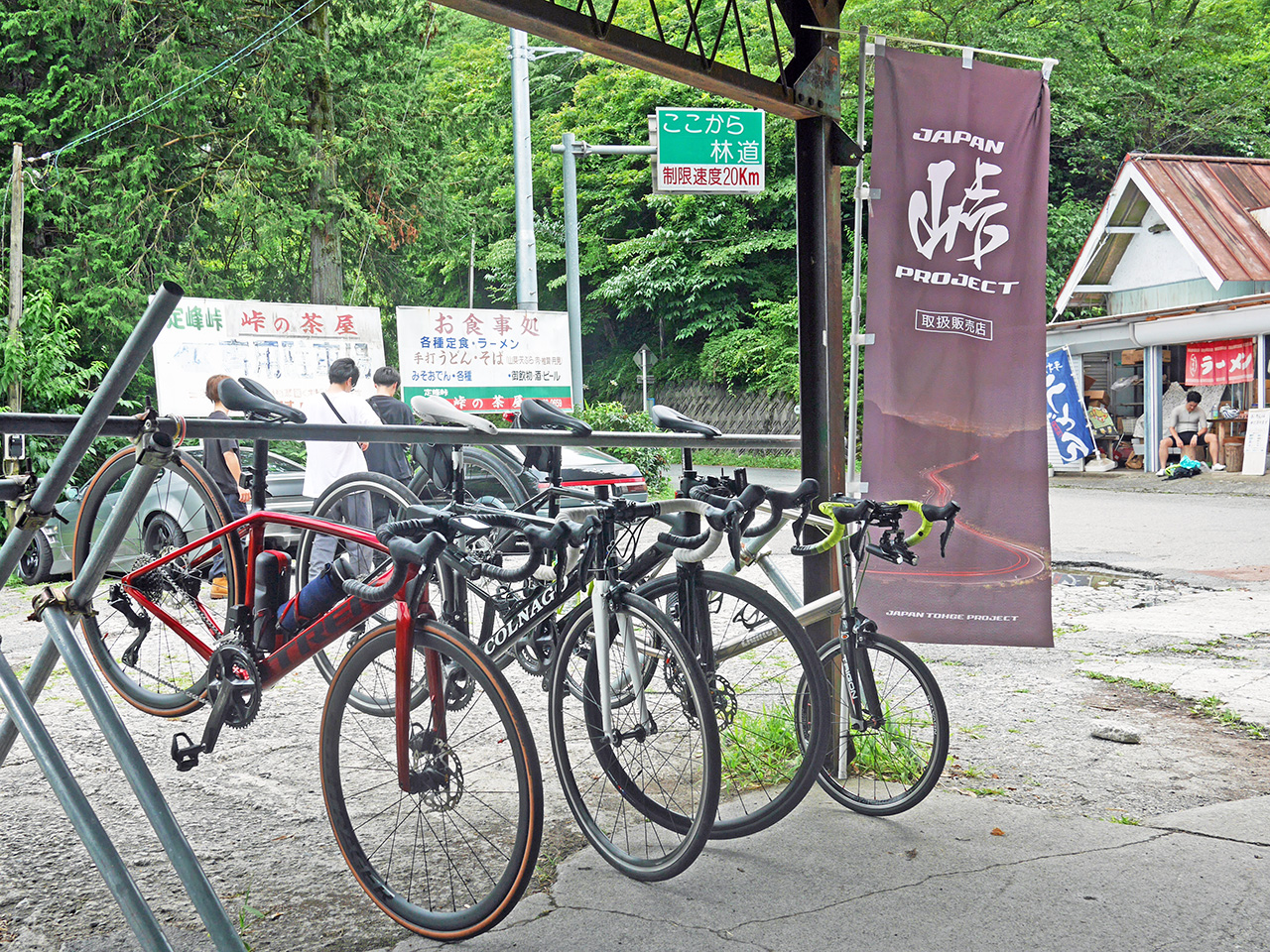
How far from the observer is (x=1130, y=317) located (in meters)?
23.5

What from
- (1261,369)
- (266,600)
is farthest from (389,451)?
(1261,369)

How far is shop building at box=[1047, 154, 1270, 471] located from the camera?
21750 mm

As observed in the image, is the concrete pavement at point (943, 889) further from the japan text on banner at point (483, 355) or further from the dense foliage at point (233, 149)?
the dense foliage at point (233, 149)

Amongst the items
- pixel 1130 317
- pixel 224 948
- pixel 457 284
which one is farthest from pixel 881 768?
pixel 457 284

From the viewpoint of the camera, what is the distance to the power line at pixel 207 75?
Result: 1666 centimetres

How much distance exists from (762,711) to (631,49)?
2.43m

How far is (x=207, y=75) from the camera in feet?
55.5

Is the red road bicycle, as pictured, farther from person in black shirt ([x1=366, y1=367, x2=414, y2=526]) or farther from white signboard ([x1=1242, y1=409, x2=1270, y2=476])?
white signboard ([x1=1242, y1=409, x2=1270, y2=476])

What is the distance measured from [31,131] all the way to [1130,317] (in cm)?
2088

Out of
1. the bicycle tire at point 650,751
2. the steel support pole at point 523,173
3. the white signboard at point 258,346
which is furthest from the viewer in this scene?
the steel support pole at point 523,173

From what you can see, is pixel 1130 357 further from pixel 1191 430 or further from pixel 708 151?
pixel 708 151

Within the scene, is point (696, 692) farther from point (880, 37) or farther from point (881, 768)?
point (880, 37)

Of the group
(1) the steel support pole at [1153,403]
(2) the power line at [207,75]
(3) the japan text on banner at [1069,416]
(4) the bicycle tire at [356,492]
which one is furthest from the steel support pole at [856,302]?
(1) the steel support pole at [1153,403]

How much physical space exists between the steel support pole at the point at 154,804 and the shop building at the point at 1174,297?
22712 mm
